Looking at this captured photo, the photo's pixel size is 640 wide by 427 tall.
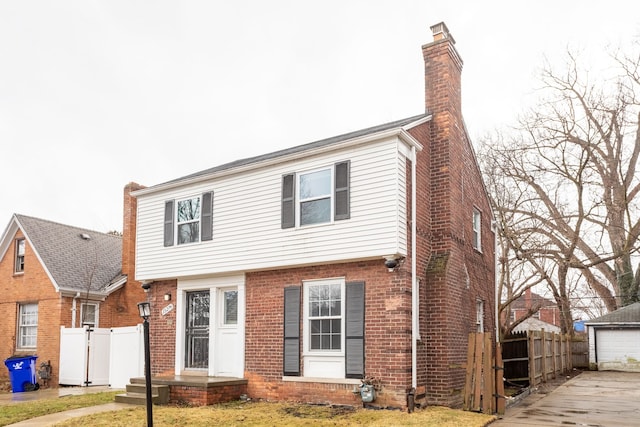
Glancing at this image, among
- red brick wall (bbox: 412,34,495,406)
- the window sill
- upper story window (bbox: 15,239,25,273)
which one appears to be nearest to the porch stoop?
the window sill

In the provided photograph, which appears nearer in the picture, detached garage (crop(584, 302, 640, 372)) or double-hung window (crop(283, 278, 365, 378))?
double-hung window (crop(283, 278, 365, 378))

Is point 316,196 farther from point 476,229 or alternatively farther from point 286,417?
point 476,229

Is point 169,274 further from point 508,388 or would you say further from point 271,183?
point 508,388

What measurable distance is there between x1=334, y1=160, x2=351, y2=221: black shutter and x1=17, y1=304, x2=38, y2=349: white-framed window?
13.1m

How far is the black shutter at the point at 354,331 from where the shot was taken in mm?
11758

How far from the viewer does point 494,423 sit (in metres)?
10.7

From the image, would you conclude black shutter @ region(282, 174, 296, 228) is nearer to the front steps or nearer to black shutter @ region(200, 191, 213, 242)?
black shutter @ region(200, 191, 213, 242)

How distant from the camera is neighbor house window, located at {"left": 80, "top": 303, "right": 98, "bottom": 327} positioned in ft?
66.2

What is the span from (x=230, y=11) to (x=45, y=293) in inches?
448

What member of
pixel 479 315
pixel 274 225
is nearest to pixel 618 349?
pixel 479 315

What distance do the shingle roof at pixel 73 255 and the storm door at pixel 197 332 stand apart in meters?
6.62

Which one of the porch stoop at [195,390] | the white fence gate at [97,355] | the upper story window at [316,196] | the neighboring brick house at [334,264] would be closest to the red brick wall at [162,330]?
the neighboring brick house at [334,264]

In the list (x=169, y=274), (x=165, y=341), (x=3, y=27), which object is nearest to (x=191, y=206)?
(x=169, y=274)

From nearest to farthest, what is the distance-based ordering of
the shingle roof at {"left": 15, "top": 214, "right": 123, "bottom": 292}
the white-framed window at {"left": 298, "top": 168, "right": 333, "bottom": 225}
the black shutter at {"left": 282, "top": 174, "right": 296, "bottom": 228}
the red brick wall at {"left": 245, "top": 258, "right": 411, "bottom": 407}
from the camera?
the red brick wall at {"left": 245, "top": 258, "right": 411, "bottom": 407}
the white-framed window at {"left": 298, "top": 168, "right": 333, "bottom": 225}
the black shutter at {"left": 282, "top": 174, "right": 296, "bottom": 228}
the shingle roof at {"left": 15, "top": 214, "right": 123, "bottom": 292}
